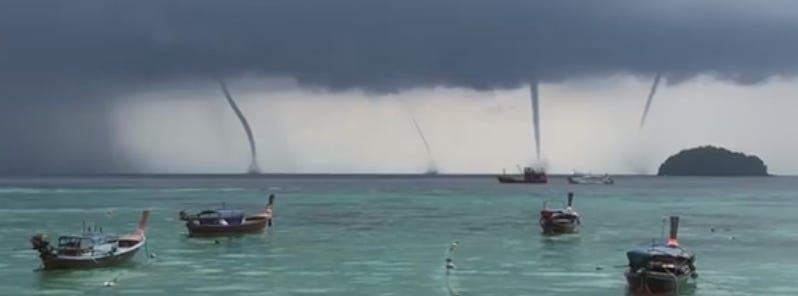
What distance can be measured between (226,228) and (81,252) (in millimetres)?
29901

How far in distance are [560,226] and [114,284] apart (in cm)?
4890

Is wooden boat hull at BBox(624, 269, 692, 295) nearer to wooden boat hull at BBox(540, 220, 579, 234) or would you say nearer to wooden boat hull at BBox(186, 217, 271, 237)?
wooden boat hull at BBox(540, 220, 579, 234)

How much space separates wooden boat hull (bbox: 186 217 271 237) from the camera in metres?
86.2

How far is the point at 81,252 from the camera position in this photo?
192 ft

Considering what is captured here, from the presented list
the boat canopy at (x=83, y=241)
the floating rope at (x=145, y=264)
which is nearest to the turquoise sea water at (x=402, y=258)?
the floating rope at (x=145, y=264)

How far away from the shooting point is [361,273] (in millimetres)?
57688

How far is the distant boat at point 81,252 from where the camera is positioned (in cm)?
5741

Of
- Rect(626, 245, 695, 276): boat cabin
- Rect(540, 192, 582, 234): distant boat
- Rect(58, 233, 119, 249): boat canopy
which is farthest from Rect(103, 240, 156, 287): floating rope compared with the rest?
Rect(540, 192, 582, 234): distant boat

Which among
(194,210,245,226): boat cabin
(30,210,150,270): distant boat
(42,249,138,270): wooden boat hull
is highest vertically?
(194,210,245,226): boat cabin

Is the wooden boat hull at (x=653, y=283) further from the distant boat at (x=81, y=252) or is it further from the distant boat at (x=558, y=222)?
the distant boat at (x=558, y=222)

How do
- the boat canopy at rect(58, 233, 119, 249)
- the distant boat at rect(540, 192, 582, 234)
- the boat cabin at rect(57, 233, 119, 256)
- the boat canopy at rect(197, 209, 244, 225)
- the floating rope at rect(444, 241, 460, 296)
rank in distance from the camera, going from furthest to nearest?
the distant boat at rect(540, 192, 582, 234)
the boat canopy at rect(197, 209, 244, 225)
the boat canopy at rect(58, 233, 119, 249)
the boat cabin at rect(57, 233, 119, 256)
the floating rope at rect(444, 241, 460, 296)

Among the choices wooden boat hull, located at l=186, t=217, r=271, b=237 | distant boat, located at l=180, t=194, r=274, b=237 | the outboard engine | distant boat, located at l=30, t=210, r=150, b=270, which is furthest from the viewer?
distant boat, located at l=180, t=194, r=274, b=237

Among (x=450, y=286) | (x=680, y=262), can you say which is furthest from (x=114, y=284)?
(x=680, y=262)

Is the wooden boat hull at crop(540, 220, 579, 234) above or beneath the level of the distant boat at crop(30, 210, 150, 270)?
above
